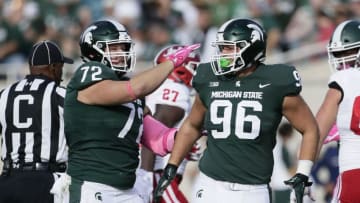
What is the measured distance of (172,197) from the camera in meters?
8.91

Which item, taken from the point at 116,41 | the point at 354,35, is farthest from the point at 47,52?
the point at 354,35

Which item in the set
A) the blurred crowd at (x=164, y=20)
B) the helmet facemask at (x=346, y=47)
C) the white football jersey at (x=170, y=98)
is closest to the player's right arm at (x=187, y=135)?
the helmet facemask at (x=346, y=47)

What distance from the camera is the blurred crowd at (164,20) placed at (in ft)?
48.3

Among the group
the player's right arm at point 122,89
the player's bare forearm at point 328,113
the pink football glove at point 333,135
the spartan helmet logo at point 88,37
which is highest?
the spartan helmet logo at point 88,37

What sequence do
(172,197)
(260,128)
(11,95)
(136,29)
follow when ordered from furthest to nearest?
(136,29) → (172,197) → (11,95) → (260,128)

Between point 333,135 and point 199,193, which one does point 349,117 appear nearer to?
point 333,135

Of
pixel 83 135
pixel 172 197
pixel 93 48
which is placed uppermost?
pixel 93 48

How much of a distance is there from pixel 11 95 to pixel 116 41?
1.07 meters

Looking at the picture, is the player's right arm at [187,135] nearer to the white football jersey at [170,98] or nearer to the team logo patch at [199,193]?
the team logo patch at [199,193]

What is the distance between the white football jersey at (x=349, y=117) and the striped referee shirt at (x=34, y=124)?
2011 mm

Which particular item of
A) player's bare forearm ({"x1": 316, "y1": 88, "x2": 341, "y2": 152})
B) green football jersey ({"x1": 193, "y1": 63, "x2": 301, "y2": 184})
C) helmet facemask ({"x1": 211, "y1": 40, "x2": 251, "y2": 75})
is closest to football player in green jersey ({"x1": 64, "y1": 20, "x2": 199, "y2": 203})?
helmet facemask ({"x1": 211, "y1": 40, "x2": 251, "y2": 75})

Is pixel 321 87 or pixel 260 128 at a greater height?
pixel 260 128

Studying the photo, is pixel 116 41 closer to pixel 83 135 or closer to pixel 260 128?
pixel 83 135

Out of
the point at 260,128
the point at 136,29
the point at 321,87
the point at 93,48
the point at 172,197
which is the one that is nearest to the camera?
the point at 260,128
